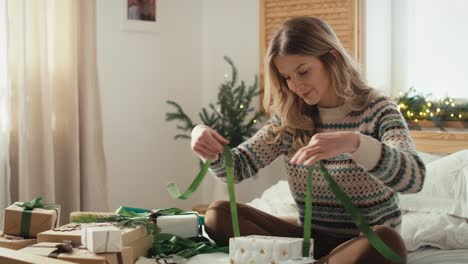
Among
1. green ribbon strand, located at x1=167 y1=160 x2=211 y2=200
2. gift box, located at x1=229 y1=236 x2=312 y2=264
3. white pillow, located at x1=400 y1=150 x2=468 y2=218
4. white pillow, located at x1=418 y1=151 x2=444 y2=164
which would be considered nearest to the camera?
gift box, located at x1=229 y1=236 x2=312 y2=264

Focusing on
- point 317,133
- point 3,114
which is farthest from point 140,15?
point 317,133

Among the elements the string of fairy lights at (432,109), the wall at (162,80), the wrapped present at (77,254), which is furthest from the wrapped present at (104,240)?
the wall at (162,80)

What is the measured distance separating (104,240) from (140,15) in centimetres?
285

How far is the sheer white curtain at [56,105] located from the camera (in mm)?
3629

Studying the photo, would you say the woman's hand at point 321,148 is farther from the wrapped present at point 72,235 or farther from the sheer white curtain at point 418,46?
the sheer white curtain at point 418,46

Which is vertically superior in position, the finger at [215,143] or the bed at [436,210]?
the finger at [215,143]

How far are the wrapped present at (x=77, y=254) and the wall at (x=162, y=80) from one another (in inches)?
97.6

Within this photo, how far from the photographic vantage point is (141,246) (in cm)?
208

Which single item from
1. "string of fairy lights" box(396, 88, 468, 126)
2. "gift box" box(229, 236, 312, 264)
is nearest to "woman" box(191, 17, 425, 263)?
"gift box" box(229, 236, 312, 264)

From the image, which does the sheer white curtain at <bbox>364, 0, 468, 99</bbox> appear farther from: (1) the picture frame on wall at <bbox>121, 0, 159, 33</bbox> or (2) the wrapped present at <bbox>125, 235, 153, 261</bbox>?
(2) the wrapped present at <bbox>125, 235, 153, 261</bbox>

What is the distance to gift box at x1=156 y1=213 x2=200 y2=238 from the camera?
7.27 feet

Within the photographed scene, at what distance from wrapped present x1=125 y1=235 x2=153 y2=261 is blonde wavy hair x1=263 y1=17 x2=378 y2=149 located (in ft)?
1.70

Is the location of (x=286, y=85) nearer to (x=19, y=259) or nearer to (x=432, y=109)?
(x=19, y=259)

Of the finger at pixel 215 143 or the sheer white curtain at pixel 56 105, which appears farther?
the sheer white curtain at pixel 56 105
